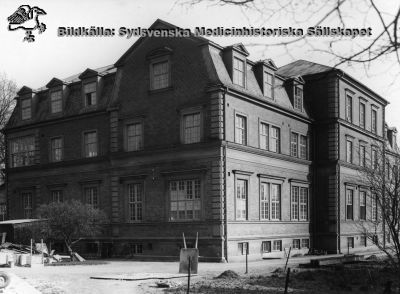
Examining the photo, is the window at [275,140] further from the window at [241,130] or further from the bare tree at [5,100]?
the bare tree at [5,100]

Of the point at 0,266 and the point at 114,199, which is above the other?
the point at 114,199

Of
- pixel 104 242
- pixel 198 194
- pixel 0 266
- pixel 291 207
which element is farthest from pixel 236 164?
pixel 0 266

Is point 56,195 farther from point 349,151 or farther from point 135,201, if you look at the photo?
point 349,151

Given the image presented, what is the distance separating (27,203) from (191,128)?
17.1 metres

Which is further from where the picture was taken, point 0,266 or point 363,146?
point 363,146

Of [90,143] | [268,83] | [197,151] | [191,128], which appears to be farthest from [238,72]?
[90,143]

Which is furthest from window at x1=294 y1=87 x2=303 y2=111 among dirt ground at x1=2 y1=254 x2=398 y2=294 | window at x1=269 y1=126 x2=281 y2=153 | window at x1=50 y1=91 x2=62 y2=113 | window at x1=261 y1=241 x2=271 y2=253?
window at x1=50 y1=91 x2=62 y2=113

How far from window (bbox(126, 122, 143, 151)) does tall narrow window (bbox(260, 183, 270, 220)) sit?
8276 millimetres

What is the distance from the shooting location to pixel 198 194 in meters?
30.0

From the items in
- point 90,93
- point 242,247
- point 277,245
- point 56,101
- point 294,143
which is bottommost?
point 277,245

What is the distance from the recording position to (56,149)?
1547 inches

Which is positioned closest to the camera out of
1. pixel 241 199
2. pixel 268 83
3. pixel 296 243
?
pixel 241 199

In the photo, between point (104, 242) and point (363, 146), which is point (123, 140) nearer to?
point (104, 242)

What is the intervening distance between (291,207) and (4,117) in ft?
108
